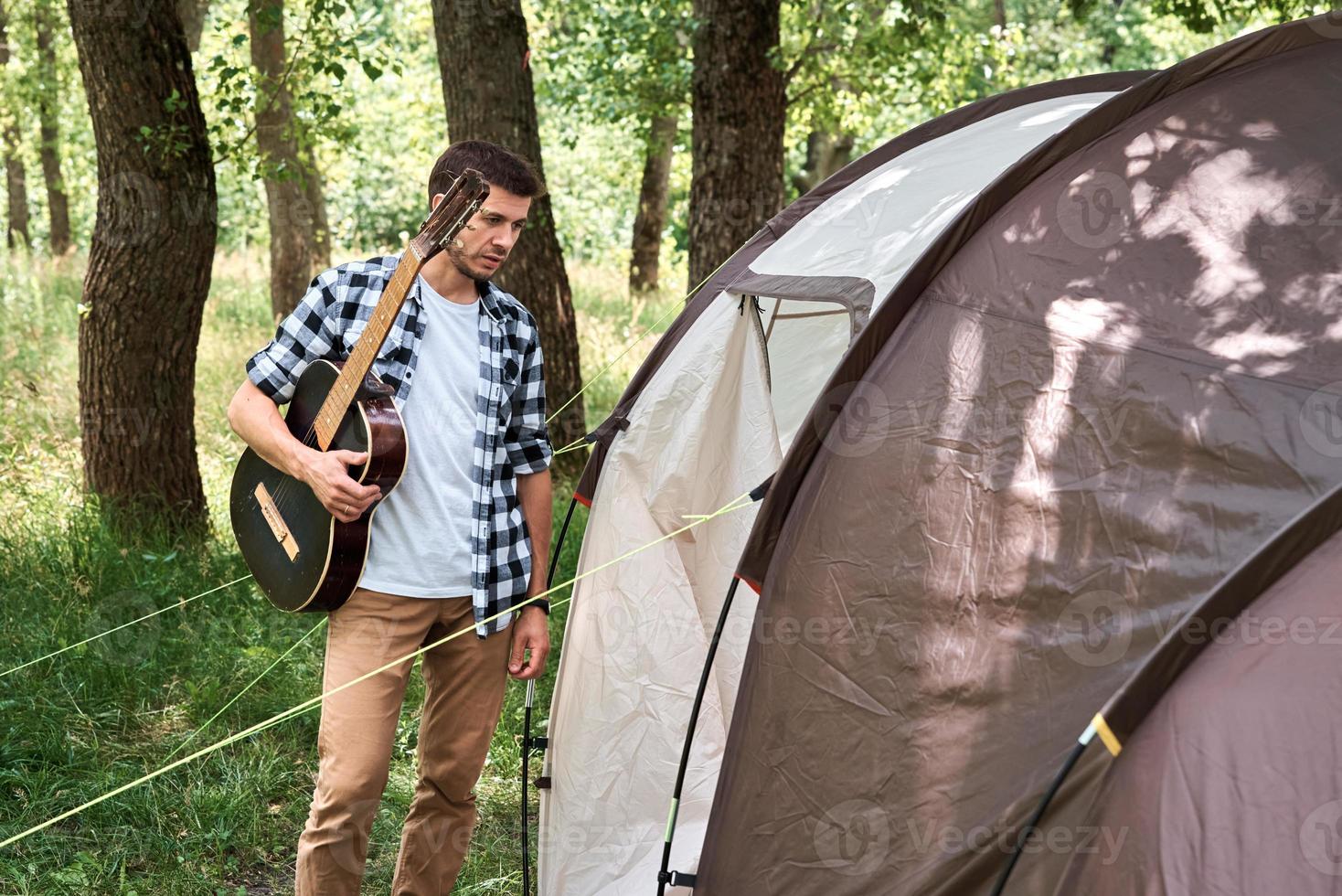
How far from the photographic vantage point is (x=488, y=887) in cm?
343

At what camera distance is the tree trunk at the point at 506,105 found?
5.70 metres

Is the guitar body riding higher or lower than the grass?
higher

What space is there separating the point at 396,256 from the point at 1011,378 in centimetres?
132

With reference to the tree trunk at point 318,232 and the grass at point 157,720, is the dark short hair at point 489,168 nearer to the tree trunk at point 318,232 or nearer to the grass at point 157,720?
the grass at point 157,720

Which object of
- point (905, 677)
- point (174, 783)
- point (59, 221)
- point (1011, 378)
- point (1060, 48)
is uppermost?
point (1060, 48)

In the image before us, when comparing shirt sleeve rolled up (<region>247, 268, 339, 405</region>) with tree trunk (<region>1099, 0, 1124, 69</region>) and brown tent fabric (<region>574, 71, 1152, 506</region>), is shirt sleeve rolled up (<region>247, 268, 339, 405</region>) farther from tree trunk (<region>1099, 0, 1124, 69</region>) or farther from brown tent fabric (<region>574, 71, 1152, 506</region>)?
tree trunk (<region>1099, 0, 1124, 69</region>)

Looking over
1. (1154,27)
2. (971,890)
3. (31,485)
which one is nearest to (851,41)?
(31,485)

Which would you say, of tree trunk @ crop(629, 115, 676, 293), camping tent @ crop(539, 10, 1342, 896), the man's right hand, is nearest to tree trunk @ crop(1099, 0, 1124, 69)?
tree trunk @ crop(629, 115, 676, 293)

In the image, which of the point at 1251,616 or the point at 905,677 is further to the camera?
the point at 905,677

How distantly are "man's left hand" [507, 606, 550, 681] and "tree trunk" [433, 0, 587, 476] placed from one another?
3.10 m

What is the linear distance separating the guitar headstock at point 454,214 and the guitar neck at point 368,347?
0.02 metres

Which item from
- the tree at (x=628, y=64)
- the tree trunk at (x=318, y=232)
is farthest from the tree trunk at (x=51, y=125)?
the tree at (x=628, y=64)

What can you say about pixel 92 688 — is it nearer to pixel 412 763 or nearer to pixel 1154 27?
pixel 412 763

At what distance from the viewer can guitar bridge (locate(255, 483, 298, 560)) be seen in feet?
8.93
